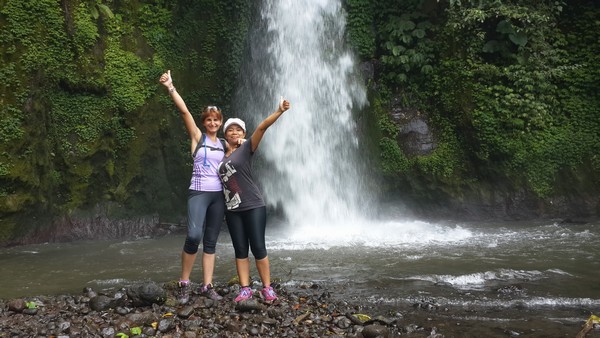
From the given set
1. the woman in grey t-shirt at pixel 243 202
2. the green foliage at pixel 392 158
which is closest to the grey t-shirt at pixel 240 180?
the woman in grey t-shirt at pixel 243 202

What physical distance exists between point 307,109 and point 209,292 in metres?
7.76

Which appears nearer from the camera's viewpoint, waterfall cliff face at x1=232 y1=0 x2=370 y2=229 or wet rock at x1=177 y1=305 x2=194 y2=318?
wet rock at x1=177 y1=305 x2=194 y2=318

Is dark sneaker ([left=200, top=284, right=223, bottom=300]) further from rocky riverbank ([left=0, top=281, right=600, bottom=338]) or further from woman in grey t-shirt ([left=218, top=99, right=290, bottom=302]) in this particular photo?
woman in grey t-shirt ([left=218, top=99, right=290, bottom=302])

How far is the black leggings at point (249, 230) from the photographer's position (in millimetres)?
5012

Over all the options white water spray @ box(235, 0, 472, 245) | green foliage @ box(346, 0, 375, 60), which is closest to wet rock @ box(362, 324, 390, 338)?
white water spray @ box(235, 0, 472, 245)

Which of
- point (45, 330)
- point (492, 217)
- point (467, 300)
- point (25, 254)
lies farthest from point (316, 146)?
point (45, 330)

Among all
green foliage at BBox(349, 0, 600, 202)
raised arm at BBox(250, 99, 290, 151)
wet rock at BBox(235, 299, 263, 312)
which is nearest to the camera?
wet rock at BBox(235, 299, 263, 312)

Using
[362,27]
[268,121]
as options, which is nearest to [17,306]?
[268,121]

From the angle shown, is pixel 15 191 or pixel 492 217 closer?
pixel 15 191

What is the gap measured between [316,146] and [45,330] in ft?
27.6

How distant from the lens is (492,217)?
1149 cm

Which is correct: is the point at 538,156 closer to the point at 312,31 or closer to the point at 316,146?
the point at 316,146

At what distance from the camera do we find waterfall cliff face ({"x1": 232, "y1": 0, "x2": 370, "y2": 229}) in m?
11.9

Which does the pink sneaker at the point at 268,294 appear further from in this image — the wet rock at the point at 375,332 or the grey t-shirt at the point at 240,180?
the wet rock at the point at 375,332
